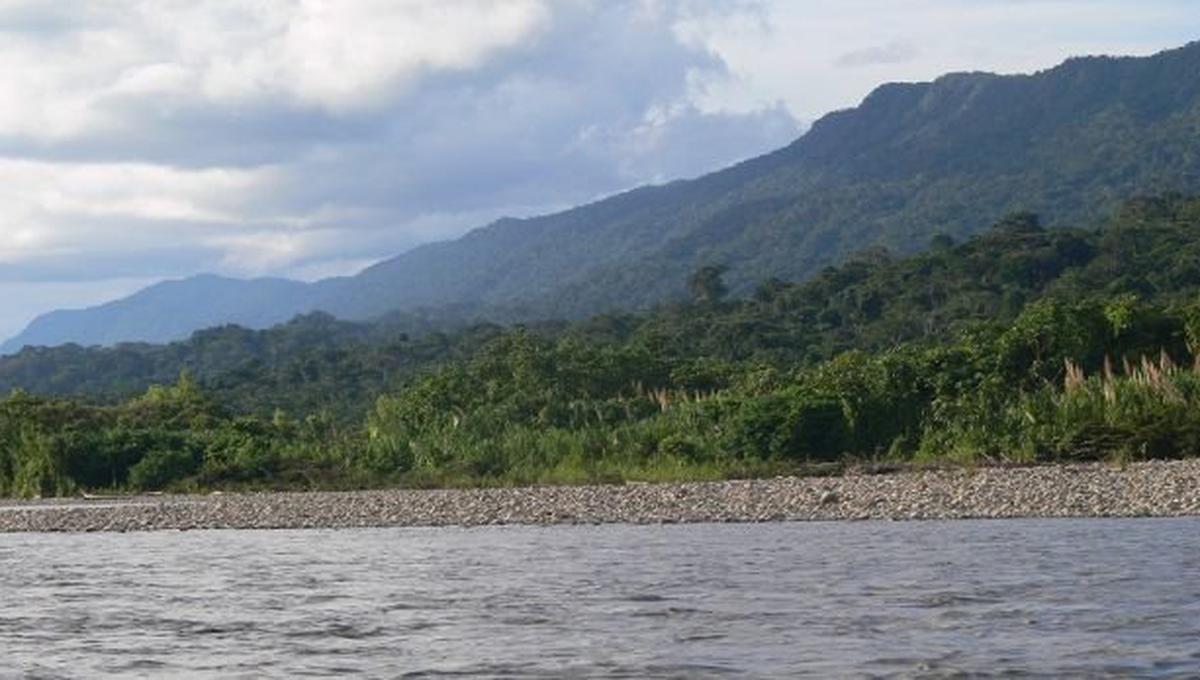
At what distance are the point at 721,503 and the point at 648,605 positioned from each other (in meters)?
11.6

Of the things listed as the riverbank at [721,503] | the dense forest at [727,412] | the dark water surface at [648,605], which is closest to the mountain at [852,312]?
the dense forest at [727,412]

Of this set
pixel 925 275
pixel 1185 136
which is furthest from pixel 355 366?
pixel 1185 136

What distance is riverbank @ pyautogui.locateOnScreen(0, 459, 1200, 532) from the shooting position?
26.5 m

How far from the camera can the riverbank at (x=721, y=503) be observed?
1044 inches

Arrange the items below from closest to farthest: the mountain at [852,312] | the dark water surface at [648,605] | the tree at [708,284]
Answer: the dark water surface at [648,605] < the mountain at [852,312] < the tree at [708,284]

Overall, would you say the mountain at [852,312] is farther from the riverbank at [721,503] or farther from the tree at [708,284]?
the riverbank at [721,503]

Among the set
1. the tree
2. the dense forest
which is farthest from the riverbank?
the tree

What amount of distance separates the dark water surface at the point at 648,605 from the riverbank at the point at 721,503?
1.42 meters

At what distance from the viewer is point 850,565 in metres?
20.7

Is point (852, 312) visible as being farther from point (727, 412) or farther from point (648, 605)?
point (648, 605)

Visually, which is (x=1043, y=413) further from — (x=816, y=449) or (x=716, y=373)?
(x=716, y=373)

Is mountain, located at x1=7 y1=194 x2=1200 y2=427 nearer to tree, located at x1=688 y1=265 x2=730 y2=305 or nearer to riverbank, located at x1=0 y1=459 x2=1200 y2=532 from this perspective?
tree, located at x1=688 y1=265 x2=730 y2=305

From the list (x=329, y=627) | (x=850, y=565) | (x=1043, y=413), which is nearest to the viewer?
(x=329, y=627)

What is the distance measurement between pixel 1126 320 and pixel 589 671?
25947mm
